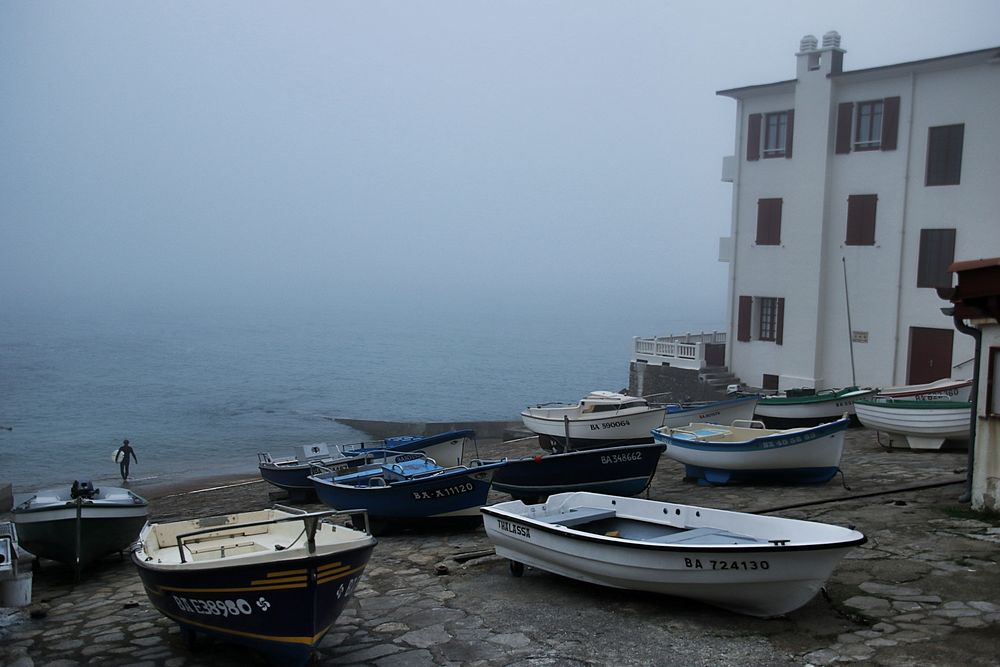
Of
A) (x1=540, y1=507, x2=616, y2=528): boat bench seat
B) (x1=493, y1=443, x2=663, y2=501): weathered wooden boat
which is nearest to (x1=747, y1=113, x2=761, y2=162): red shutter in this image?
(x1=493, y1=443, x2=663, y2=501): weathered wooden boat

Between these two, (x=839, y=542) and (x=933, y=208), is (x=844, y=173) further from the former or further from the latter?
(x=839, y=542)

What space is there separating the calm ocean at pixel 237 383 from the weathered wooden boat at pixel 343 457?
1757cm

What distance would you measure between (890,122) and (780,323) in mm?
6610

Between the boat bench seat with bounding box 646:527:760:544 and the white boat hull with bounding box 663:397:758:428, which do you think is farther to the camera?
the white boat hull with bounding box 663:397:758:428

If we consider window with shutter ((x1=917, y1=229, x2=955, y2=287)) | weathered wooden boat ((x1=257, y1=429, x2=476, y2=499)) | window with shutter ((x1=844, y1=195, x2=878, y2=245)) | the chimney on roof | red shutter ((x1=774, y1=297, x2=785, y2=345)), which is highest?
the chimney on roof

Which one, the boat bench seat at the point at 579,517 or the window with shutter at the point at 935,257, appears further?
the window with shutter at the point at 935,257

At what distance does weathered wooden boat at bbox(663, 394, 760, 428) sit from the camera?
21141mm

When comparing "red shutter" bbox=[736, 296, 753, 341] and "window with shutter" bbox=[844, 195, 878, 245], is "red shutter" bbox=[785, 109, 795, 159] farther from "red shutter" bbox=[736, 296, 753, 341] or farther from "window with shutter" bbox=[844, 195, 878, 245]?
"red shutter" bbox=[736, 296, 753, 341]

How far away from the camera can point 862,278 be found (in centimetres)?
2611

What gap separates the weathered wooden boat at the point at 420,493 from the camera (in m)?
12.8

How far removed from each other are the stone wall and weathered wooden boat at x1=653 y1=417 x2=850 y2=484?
1315 cm

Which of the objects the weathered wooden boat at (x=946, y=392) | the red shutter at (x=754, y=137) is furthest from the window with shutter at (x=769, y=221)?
the weathered wooden boat at (x=946, y=392)

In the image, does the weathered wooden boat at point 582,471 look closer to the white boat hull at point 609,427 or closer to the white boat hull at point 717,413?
the white boat hull at point 609,427

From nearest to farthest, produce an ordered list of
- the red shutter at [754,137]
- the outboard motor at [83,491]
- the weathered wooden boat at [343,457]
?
the outboard motor at [83,491] → the weathered wooden boat at [343,457] → the red shutter at [754,137]
